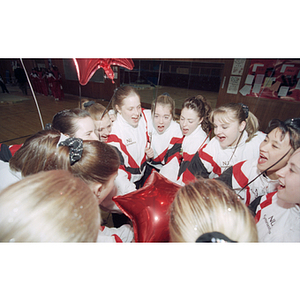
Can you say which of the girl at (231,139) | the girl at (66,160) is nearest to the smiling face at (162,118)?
the girl at (231,139)

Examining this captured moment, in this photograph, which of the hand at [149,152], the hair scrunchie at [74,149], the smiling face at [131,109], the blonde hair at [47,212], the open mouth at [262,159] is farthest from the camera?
the hand at [149,152]

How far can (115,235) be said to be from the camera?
0.72 meters

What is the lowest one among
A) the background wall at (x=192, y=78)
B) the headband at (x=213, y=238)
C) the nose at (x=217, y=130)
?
the headband at (x=213, y=238)

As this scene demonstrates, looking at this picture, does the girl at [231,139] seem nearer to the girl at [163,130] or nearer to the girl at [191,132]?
the girl at [191,132]

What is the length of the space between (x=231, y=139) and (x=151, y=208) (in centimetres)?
57

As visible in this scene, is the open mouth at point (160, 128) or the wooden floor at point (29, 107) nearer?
the wooden floor at point (29, 107)

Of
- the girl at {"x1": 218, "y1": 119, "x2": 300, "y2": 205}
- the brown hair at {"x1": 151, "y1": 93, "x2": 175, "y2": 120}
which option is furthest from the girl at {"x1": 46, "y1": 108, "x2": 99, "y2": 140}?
the girl at {"x1": 218, "y1": 119, "x2": 300, "y2": 205}

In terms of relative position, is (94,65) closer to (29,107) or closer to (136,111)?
(136,111)

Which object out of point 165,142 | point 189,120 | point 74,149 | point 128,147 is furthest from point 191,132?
point 74,149

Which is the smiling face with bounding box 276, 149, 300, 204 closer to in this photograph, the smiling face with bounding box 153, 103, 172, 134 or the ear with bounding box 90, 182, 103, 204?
the smiling face with bounding box 153, 103, 172, 134

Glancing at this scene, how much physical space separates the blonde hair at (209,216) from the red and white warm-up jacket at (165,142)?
0.35 metres

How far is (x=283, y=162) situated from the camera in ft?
2.12

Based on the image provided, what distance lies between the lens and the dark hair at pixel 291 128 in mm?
627

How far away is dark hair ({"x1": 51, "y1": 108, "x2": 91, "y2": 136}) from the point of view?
75 cm
